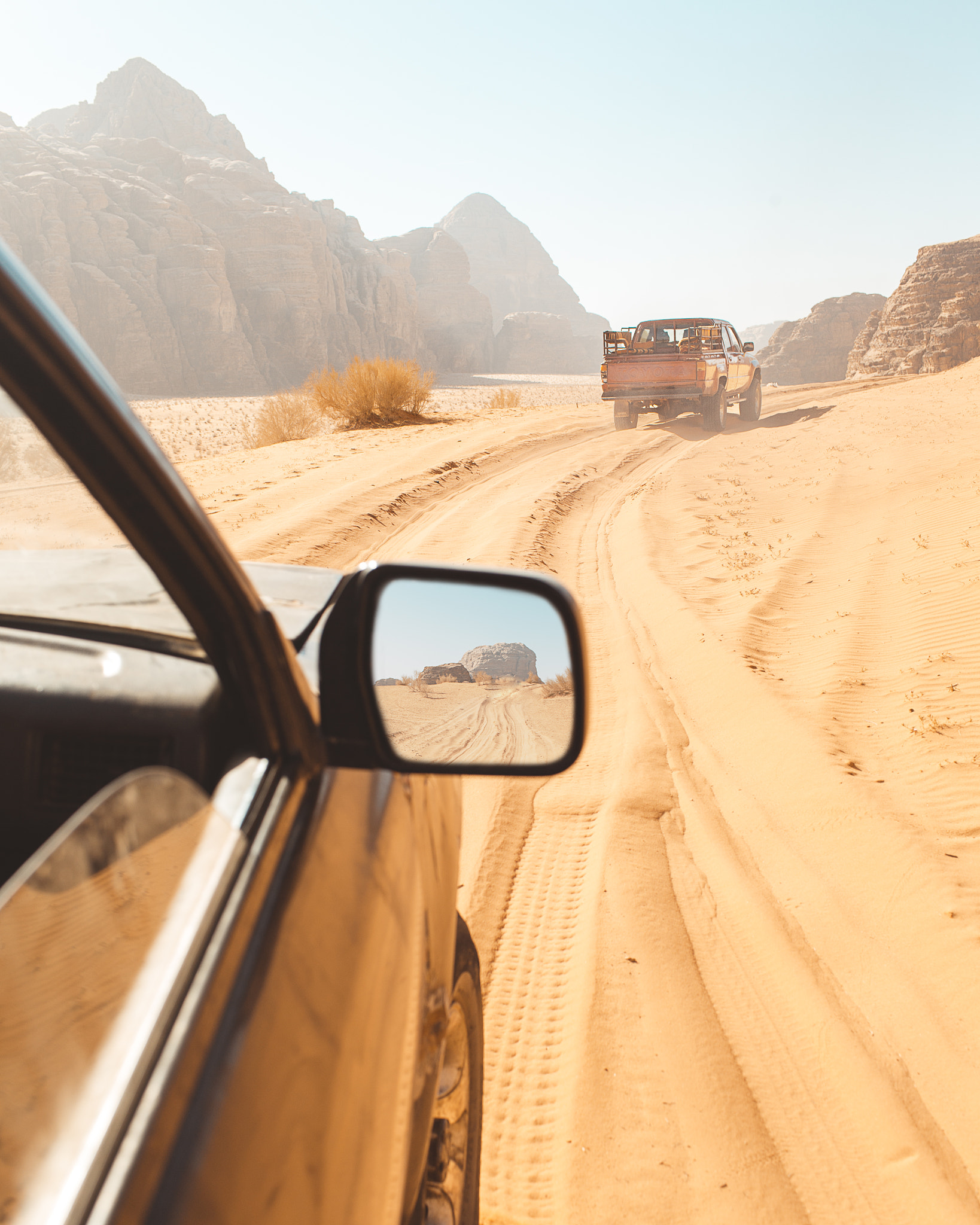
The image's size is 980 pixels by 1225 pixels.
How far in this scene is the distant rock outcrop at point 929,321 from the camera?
146 ft

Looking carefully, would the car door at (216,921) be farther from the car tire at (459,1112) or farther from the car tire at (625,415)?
the car tire at (625,415)

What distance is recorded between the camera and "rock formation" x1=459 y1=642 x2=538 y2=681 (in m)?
1.55

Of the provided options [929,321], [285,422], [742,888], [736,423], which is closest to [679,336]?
[736,423]

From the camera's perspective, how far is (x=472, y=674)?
1572mm

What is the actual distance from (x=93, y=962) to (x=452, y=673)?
34.5 inches

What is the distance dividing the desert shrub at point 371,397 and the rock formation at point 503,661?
670 inches

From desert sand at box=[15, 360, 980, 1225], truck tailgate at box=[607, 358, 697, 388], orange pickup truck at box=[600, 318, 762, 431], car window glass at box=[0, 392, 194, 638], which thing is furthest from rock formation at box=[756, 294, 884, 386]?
car window glass at box=[0, 392, 194, 638]

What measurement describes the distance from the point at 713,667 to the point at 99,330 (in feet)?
168

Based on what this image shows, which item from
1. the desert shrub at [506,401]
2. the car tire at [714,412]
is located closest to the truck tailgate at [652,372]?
the car tire at [714,412]

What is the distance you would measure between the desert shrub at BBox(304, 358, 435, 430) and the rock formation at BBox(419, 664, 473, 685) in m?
17.1

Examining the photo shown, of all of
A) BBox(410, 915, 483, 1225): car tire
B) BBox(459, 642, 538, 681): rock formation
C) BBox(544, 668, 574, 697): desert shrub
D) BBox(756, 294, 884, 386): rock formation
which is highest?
BBox(756, 294, 884, 386): rock formation

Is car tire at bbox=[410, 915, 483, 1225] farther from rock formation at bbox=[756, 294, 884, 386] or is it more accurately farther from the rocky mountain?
rock formation at bbox=[756, 294, 884, 386]

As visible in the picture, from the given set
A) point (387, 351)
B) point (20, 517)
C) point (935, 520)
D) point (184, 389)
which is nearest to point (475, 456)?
point (935, 520)

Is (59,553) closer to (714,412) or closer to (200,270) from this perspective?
(714,412)
